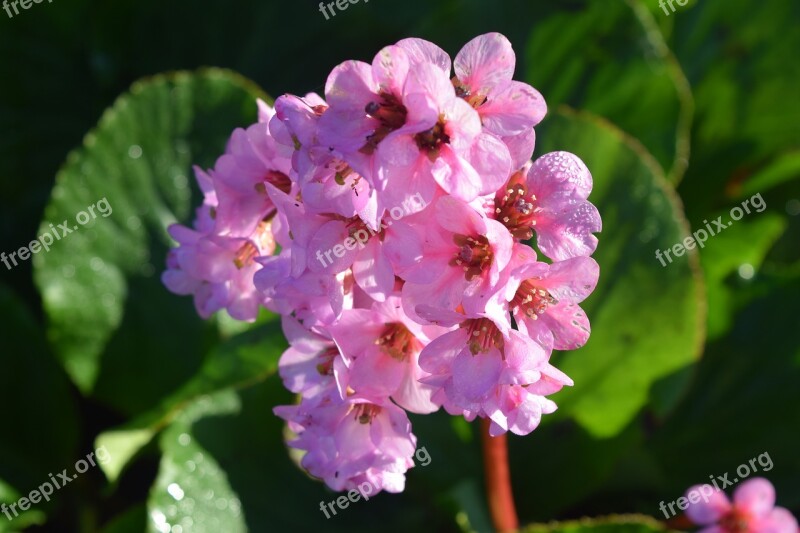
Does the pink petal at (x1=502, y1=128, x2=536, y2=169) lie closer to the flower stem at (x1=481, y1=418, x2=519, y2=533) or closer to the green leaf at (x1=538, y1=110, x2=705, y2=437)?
the flower stem at (x1=481, y1=418, x2=519, y2=533)

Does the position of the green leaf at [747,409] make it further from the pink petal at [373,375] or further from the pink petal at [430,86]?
the pink petal at [430,86]

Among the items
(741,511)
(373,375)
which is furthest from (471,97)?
(741,511)

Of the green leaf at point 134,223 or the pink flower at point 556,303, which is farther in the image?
the green leaf at point 134,223

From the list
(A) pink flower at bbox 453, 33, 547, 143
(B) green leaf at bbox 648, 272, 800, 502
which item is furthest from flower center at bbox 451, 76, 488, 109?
(B) green leaf at bbox 648, 272, 800, 502

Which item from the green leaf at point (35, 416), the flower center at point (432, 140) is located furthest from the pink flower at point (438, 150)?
the green leaf at point (35, 416)

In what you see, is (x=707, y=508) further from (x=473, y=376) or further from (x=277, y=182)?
(x=277, y=182)

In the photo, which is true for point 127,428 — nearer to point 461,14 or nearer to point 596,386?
point 596,386
